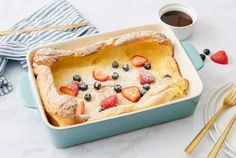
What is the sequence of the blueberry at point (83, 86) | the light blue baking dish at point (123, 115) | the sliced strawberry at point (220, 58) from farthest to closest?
the sliced strawberry at point (220, 58) → the blueberry at point (83, 86) → the light blue baking dish at point (123, 115)

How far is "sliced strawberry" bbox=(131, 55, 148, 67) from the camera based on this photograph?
3.43 feet

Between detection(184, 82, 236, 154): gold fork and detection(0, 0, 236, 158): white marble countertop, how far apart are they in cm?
2

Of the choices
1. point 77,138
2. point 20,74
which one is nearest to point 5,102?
point 20,74

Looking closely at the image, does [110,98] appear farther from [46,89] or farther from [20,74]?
[20,74]

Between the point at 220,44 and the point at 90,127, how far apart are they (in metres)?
0.47

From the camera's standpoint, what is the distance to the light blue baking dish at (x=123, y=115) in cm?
88

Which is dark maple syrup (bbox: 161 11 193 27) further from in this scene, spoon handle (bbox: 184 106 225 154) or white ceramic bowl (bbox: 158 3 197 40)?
spoon handle (bbox: 184 106 225 154)

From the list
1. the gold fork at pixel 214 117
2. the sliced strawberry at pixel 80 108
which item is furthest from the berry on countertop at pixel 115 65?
the gold fork at pixel 214 117

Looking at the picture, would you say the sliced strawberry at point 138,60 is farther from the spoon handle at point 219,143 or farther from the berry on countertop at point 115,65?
the spoon handle at point 219,143

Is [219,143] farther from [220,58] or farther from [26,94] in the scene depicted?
[26,94]

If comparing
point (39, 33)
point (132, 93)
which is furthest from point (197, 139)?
point (39, 33)

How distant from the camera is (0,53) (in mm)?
1081

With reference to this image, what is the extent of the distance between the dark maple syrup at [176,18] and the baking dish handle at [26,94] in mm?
407

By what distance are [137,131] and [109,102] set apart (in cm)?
9
